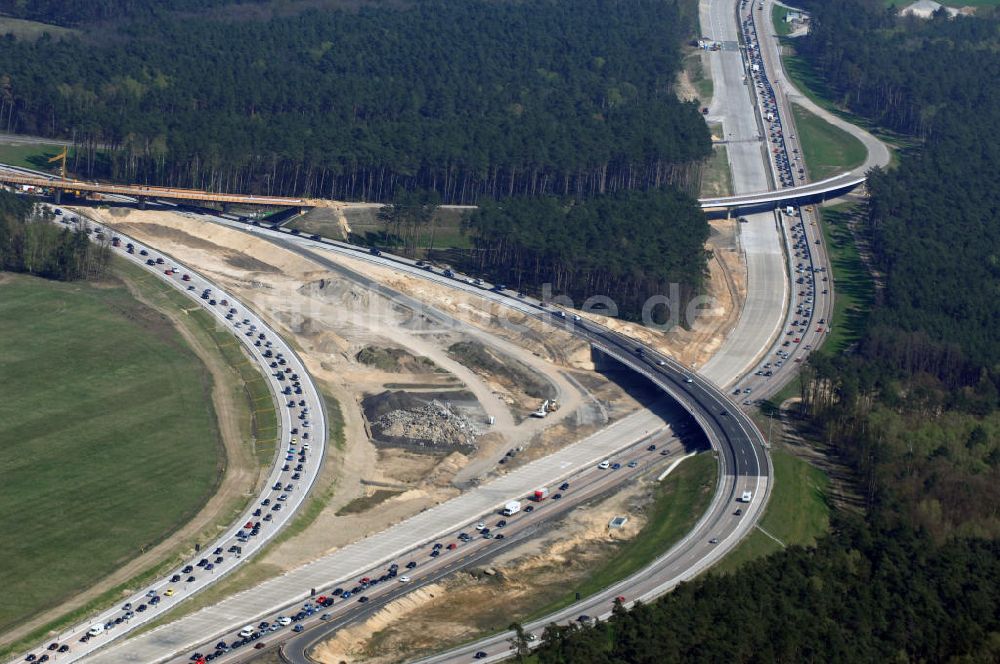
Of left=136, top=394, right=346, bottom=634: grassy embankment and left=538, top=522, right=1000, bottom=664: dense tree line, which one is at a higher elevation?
left=538, top=522, right=1000, bottom=664: dense tree line

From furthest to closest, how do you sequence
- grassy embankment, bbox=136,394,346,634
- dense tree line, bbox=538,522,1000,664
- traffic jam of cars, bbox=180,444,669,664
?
grassy embankment, bbox=136,394,346,634, traffic jam of cars, bbox=180,444,669,664, dense tree line, bbox=538,522,1000,664

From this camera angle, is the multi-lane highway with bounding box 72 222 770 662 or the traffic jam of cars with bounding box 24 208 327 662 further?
the multi-lane highway with bounding box 72 222 770 662

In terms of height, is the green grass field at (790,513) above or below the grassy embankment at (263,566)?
above

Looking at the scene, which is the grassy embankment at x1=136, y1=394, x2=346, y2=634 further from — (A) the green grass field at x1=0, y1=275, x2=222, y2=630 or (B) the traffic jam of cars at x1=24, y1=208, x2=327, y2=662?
(A) the green grass field at x1=0, y1=275, x2=222, y2=630

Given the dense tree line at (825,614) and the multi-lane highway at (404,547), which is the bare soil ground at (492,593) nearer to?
the multi-lane highway at (404,547)

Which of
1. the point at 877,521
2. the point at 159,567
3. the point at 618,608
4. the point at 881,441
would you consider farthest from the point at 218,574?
the point at 881,441

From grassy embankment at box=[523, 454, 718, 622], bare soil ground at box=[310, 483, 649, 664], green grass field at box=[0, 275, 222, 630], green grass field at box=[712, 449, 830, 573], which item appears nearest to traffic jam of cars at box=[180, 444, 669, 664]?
bare soil ground at box=[310, 483, 649, 664]

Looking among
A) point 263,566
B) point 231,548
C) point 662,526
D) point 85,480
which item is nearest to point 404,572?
point 263,566

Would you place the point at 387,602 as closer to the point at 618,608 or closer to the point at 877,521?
the point at 618,608

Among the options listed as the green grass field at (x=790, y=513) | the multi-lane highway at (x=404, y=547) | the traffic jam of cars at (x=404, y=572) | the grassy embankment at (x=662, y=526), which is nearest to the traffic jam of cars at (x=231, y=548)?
the multi-lane highway at (x=404, y=547)
